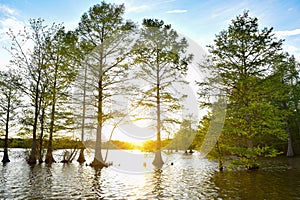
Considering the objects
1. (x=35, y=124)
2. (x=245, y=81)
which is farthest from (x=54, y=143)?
(x=245, y=81)

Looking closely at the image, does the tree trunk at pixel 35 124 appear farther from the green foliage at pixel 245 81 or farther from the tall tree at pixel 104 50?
the green foliage at pixel 245 81

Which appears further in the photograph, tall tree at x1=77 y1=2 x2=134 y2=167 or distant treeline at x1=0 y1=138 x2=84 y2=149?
distant treeline at x1=0 y1=138 x2=84 y2=149

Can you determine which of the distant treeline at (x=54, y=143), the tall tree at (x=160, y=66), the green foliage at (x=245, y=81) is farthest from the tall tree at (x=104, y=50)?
the green foliage at (x=245, y=81)

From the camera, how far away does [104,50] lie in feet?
78.6

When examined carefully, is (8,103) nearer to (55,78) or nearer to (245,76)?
(55,78)

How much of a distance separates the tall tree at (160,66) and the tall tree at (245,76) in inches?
268

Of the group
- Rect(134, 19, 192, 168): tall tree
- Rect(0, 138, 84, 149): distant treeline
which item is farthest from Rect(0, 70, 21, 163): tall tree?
Rect(134, 19, 192, 168): tall tree

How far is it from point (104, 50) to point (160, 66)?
6398 millimetres

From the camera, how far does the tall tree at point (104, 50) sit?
23.2 m

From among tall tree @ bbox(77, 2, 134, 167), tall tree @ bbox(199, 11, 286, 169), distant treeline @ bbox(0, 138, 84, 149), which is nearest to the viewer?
tall tree @ bbox(199, 11, 286, 169)

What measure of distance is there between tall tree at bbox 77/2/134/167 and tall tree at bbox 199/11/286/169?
8477 millimetres

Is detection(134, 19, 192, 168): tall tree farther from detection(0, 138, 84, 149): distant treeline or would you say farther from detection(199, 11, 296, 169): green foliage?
detection(0, 138, 84, 149): distant treeline

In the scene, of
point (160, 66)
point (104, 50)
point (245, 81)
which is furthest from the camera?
point (160, 66)

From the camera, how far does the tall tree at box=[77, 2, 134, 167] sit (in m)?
23.2
